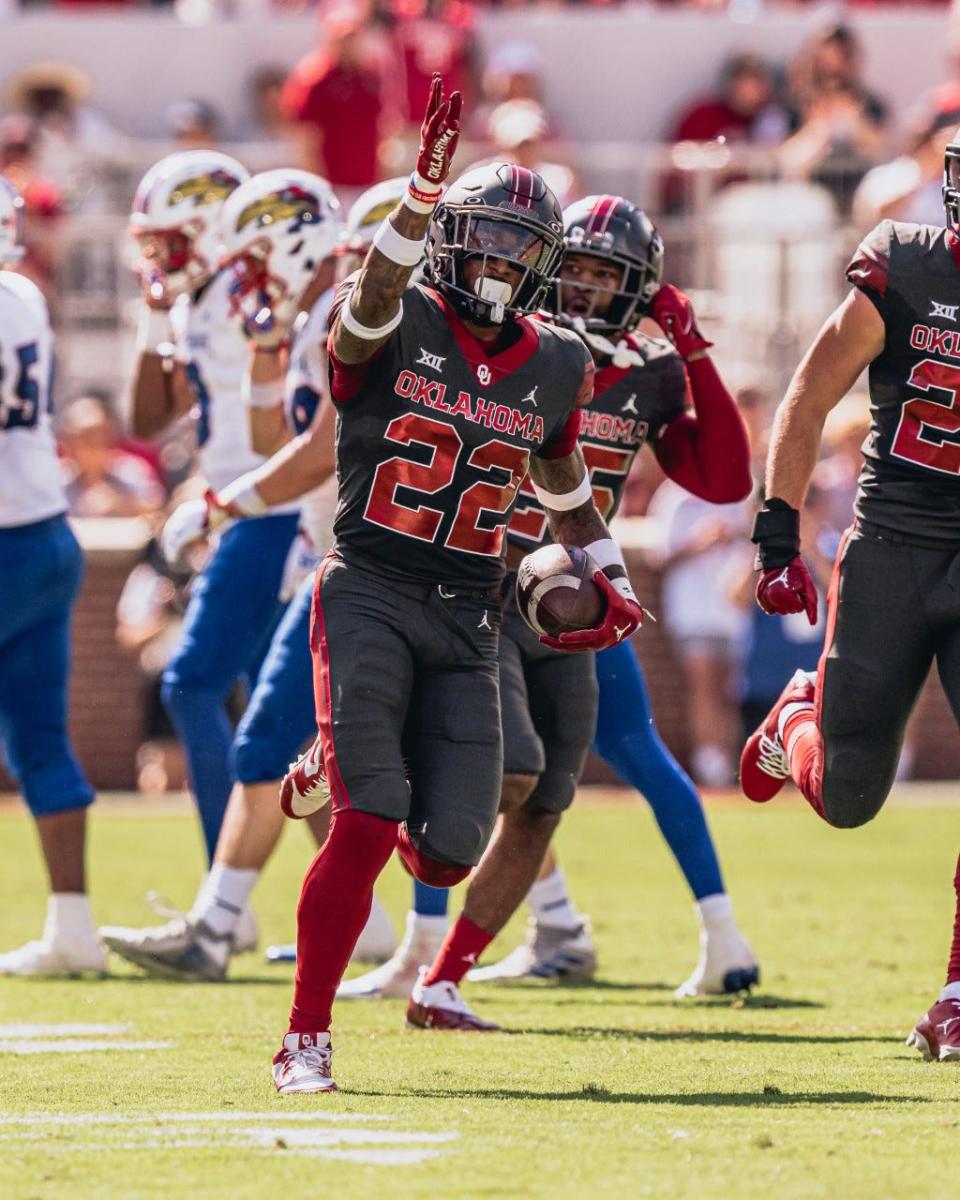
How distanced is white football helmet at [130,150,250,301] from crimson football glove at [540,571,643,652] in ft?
9.63

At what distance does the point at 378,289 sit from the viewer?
4.79 m

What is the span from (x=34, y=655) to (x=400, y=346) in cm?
243

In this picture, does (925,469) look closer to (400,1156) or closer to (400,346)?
(400,346)

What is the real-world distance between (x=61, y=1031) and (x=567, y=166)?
8.61 meters

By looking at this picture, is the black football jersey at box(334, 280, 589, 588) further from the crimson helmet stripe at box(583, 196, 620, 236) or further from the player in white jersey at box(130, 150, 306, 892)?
the player in white jersey at box(130, 150, 306, 892)

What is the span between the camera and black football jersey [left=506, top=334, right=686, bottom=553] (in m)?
6.32

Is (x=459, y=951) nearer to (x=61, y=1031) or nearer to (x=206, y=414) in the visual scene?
(x=61, y=1031)

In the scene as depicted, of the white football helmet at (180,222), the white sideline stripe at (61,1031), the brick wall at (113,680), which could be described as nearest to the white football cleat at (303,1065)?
the white sideline stripe at (61,1031)

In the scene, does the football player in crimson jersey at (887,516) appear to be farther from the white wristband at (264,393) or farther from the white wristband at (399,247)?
the white wristband at (264,393)

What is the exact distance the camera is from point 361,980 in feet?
21.9

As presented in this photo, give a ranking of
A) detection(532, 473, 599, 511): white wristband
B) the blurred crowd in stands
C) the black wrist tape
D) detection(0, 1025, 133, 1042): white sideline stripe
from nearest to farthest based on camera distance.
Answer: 1. detection(532, 473, 599, 511): white wristband
2. the black wrist tape
3. detection(0, 1025, 133, 1042): white sideline stripe
4. the blurred crowd in stands

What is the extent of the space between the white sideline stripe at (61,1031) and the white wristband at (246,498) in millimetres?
1512

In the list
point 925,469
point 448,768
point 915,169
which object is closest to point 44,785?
point 448,768

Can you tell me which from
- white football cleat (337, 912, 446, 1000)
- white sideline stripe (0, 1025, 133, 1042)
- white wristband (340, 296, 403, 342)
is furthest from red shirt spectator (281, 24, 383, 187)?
white wristband (340, 296, 403, 342)
